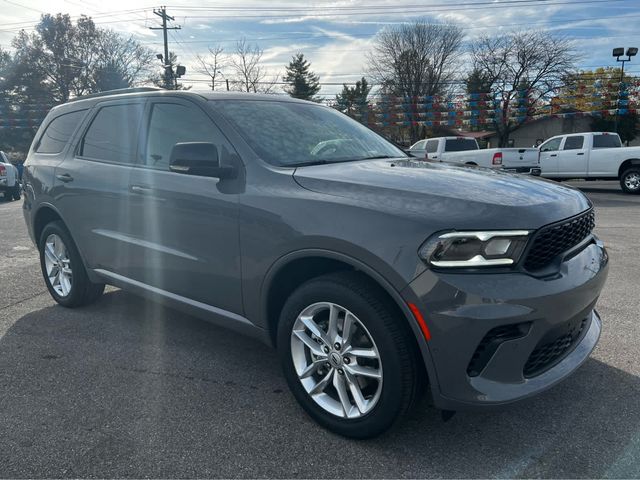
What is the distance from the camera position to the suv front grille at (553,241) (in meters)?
2.26

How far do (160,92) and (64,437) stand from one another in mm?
2350

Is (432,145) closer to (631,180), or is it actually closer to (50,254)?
(631,180)

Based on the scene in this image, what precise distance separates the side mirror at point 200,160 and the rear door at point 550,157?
1645 centimetres

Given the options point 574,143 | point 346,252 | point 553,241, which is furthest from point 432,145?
point 346,252

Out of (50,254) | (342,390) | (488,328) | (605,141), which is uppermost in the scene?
(605,141)

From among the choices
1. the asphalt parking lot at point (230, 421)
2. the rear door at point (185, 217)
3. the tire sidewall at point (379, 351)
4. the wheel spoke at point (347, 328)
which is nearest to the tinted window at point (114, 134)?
the rear door at point (185, 217)

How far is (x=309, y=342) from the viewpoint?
104 inches

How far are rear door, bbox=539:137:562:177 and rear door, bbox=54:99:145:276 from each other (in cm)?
1605

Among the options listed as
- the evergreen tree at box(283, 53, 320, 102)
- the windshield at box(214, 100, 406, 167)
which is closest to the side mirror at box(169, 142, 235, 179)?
the windshield at box(214, 100, 406, 167)

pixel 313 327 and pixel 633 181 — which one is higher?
pixel 313 327

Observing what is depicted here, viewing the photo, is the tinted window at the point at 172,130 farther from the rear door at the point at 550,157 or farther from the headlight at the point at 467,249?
the rear door at the point at 550,157

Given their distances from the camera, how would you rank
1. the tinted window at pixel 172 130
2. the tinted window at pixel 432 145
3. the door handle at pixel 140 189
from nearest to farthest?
the tinted window at pixel 172 130, the door handle at pixel 140 189, the tinted window at pixel 432 145

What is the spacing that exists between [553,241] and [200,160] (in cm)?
190

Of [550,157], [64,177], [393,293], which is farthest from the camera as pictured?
[550,157]
